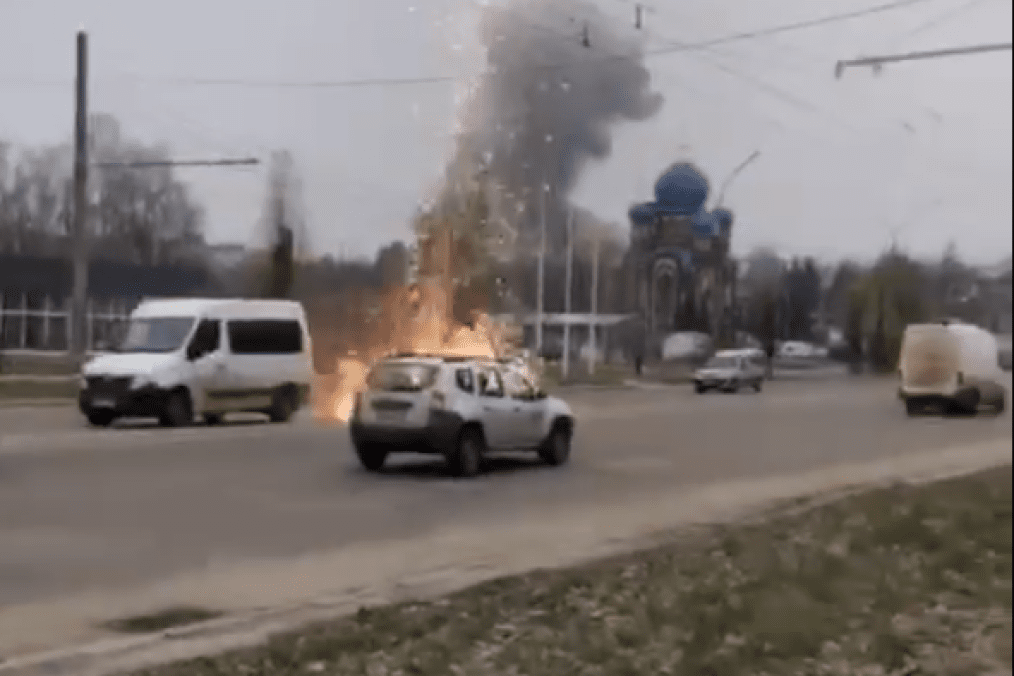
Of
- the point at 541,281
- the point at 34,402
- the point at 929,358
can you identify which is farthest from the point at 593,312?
the point at 929,358

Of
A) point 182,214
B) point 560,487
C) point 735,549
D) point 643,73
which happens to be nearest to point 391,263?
point 182,214

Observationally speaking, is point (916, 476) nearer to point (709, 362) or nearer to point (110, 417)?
point (709, 362)

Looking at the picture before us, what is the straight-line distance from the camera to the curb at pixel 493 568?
172 inches

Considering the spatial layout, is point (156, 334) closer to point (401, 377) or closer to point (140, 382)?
point (140, 382)

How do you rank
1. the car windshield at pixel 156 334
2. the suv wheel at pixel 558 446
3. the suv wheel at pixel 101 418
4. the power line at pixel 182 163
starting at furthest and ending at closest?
the suv wheel at pixel 558 446 < the suv wheel at pixel 101 418 < the car windshield at pixel 156 334 < the power line at pixel 182 163

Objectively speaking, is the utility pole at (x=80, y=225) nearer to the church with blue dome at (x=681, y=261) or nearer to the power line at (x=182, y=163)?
the power line at (x=182, y=163)

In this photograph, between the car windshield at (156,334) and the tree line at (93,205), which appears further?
the car windshield at (156,334)

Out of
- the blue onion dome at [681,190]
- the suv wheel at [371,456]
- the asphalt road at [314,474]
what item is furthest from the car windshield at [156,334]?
the blue onion dome at [681,190]

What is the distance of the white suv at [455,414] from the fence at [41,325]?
48.9 inches

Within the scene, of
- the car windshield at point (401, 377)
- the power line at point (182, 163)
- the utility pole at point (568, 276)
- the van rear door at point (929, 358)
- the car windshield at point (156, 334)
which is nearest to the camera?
the power line at point (182, 163)

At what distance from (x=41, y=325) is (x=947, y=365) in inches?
208

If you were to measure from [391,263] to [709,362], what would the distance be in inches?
78.5

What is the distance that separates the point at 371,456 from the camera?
6164 mm

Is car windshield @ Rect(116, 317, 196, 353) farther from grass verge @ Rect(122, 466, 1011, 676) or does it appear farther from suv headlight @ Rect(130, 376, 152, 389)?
grass verge @ Rect(122, 466, 1011, 676)
